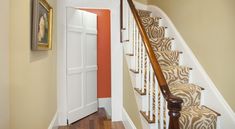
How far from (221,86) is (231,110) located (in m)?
0.28

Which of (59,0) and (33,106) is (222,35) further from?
(59,0)

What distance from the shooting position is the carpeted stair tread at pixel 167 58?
3.01 metres

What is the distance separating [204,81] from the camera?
253 centimetres

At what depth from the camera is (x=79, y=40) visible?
12.9 ft

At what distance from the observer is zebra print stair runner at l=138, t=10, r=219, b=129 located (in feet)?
7.01

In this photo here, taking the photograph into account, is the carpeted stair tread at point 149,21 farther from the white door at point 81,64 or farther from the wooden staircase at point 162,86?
the white door at point 81,64

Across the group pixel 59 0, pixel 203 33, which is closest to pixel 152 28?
pixel 203 33

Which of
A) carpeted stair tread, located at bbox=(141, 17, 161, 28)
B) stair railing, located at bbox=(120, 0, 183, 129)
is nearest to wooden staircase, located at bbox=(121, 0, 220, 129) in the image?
stair railing, located at bbox=(120, 0, 183, 129)

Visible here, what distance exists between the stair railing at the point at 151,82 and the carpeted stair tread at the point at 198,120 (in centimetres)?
21

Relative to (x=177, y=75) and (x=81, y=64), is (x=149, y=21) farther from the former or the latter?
(x=81, y=64)

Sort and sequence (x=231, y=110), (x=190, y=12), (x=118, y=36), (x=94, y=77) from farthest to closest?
(x=94, y=77) → (x=118, y=36) → (x=190, y=12) → (x=231, y=110)

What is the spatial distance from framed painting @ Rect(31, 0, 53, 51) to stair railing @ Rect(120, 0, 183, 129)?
1.07m

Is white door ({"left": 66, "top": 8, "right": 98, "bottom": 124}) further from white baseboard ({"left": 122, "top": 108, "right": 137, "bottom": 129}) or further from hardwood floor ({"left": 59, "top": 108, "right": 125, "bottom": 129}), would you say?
white baseboard ({"left": 122, "top": 108, "right": 137, "bottom": 129})

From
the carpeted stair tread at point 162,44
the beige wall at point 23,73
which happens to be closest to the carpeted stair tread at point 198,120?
the carpeted stair tread at point 162,44
